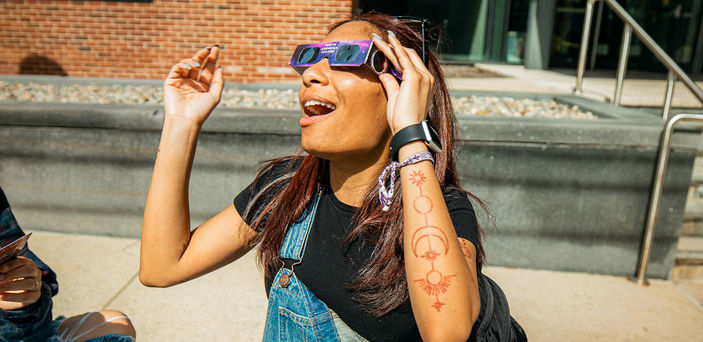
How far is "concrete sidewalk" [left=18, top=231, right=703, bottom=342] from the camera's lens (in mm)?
3148

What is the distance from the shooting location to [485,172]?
3834mm

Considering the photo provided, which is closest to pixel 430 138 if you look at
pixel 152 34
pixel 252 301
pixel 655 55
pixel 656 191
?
pixel 252 301

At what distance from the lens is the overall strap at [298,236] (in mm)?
1618

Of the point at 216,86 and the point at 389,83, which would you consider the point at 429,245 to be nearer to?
the point at 389,83

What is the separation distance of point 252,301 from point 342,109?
2289mm

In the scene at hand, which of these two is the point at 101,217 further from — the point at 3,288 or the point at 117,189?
the point at 3,288

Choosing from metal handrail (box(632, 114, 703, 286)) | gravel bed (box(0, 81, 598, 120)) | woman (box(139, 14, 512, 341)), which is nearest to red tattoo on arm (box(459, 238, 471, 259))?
woman (box(139, 14, 512, 341))

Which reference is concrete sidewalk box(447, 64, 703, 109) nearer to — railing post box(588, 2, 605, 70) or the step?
railing post box(588, 2, 605, 70)

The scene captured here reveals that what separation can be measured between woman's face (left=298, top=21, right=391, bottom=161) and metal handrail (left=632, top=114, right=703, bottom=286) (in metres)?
2.93

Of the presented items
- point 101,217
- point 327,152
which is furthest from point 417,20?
point 101,217

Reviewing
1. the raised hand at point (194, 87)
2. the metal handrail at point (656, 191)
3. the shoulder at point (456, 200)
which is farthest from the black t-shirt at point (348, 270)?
the metal handrail at point (656, 191)

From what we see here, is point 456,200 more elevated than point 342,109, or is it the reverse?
point 342,109

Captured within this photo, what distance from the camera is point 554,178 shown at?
3.79 m

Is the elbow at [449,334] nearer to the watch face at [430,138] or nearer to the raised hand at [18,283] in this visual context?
the watch face at [430,138]
